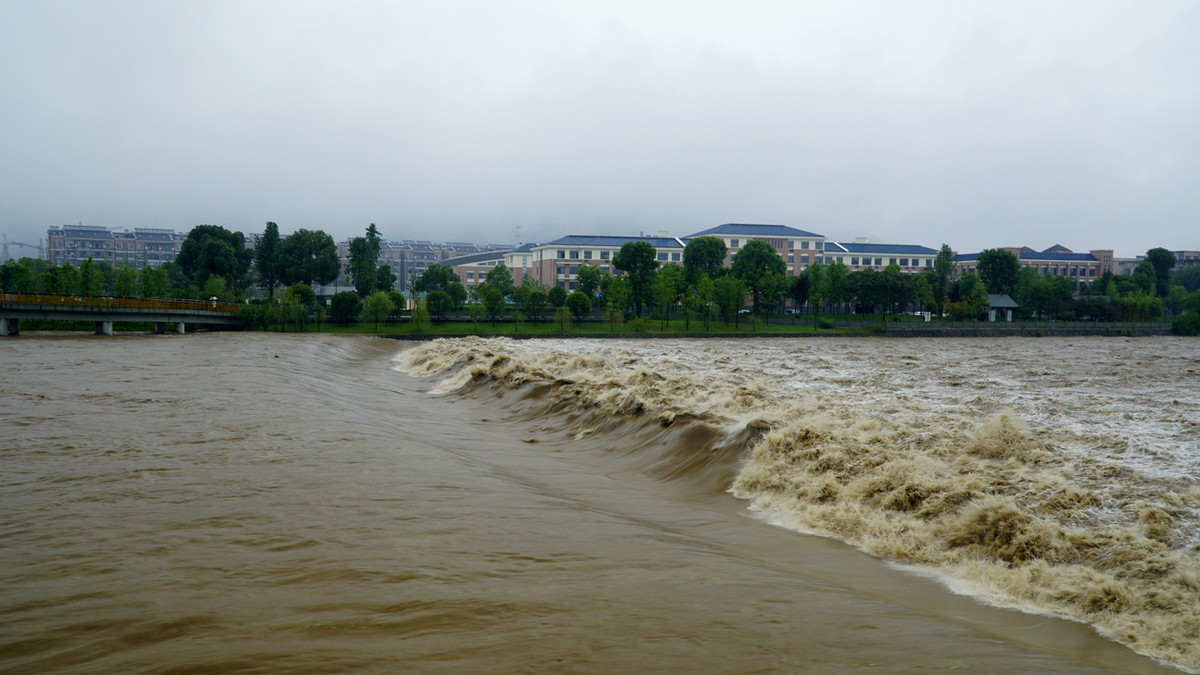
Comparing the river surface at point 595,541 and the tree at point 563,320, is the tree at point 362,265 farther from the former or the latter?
the river surface at point 595,541

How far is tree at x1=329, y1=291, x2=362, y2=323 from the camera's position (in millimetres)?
79250

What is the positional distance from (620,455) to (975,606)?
7.69 m

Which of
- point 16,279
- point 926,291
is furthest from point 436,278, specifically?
point 926,291

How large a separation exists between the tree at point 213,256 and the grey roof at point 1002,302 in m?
106

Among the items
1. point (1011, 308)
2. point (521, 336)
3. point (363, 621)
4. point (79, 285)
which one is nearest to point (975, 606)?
point (363, 621)

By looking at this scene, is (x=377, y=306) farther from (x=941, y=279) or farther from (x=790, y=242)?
(x=790, y=242)

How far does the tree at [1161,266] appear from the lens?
125 meters

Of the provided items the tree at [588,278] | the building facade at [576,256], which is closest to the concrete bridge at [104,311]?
the tree at [588,278]

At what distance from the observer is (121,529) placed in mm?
6828

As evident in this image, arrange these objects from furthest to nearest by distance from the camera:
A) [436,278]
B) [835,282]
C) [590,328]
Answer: [436,278] → [835,282] → [590,328]

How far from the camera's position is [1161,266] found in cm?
12681

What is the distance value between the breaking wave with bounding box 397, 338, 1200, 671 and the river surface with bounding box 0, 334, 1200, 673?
5 centimetres

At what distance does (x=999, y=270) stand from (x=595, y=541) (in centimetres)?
12572

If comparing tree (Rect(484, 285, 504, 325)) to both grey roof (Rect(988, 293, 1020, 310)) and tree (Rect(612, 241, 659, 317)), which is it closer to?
tree (Rect(612, 241, 659, 317))
